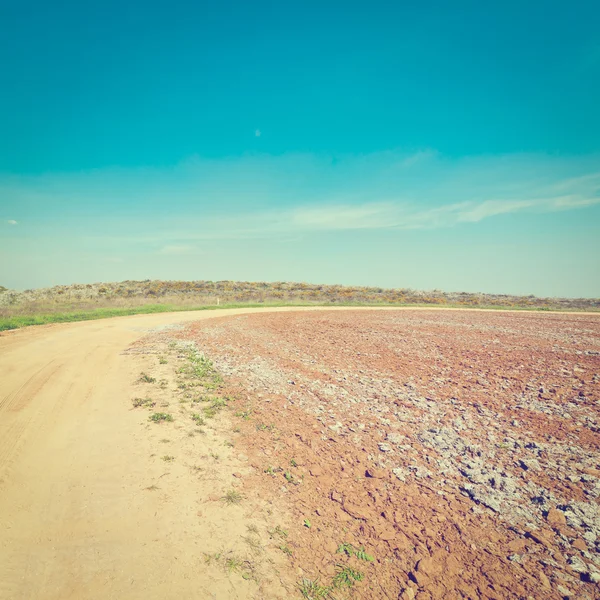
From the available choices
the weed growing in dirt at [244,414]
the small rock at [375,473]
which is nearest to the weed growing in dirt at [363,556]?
the small rock at [375,473]

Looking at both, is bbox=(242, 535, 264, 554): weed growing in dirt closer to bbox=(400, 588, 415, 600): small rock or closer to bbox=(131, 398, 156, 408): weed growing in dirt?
bbox=(400, 588, 415, 600): small rock

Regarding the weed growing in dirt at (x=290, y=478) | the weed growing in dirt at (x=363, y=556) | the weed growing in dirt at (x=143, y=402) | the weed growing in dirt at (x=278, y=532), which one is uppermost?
the weed growing in dirt at (x=143, y=402)

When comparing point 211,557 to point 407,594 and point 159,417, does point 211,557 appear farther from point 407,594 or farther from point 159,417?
point 159,417

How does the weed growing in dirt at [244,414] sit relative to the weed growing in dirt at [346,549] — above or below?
above

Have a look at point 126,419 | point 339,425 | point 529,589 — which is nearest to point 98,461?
point 126,419

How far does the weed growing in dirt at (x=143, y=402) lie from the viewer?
8391 millimetres

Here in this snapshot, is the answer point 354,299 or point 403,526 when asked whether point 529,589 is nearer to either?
point 403,526

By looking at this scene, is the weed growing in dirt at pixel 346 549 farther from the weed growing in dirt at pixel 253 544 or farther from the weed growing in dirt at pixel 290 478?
the weed growing in dirt at pixel 290 478

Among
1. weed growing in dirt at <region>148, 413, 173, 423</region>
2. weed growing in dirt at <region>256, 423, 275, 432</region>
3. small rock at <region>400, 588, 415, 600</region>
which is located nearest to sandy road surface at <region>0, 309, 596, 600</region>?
weed growing in dirt at <region>148, 413, 173, 423</region>

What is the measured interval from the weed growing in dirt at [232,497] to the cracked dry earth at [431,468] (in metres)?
0.28

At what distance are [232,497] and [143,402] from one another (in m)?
4.62

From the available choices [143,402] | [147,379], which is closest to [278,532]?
[143,402]

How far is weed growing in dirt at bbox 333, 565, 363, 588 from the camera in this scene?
3.87 metres

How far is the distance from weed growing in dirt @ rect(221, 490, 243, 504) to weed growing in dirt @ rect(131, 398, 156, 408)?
4.13 metres
